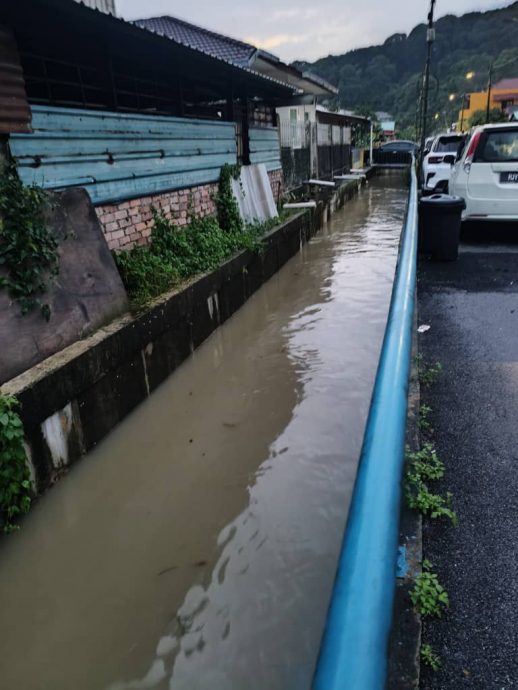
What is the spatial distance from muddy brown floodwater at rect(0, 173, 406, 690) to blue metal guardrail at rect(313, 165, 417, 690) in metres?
1.34

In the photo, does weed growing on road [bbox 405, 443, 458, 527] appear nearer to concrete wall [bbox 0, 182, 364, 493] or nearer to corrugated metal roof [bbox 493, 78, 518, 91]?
concrete wall [bbox 0, 182, 364, 493]

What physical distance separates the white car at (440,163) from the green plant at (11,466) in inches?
484

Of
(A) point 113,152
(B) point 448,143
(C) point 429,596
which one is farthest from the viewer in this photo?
(B) point 448,143

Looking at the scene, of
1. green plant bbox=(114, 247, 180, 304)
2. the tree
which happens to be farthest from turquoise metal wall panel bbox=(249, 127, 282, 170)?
the tree

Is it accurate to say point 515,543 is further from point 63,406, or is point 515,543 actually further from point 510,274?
point 510,274

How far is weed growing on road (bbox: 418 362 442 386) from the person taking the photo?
13.6 ft

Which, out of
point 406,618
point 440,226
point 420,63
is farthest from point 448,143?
point 420,63

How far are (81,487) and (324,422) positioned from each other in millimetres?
1903

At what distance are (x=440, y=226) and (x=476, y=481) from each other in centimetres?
564

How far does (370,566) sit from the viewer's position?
1.12 meters

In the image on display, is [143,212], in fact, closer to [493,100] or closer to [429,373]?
[429,373]

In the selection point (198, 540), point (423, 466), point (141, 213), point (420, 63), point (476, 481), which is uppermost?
point (420, 63)

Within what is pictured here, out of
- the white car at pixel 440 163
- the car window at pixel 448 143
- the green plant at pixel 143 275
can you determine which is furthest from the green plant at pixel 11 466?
the car window at pixel 448 143

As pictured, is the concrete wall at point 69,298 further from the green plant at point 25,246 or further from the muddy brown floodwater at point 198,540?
the muddy brown floodwater at point 198,540
